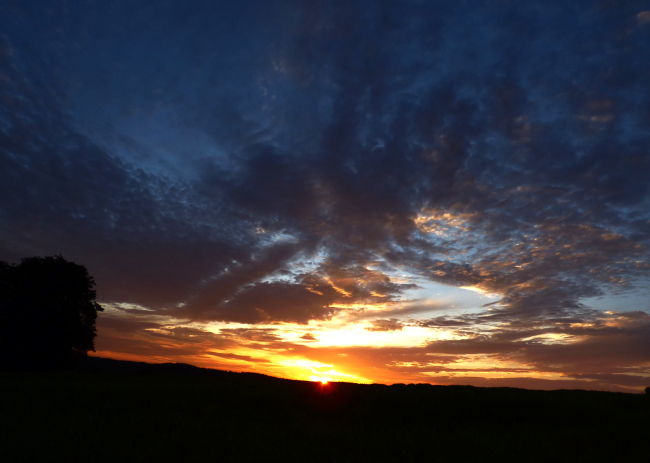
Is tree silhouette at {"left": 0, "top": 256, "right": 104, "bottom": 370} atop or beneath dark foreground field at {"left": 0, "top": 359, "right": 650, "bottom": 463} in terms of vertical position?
atop

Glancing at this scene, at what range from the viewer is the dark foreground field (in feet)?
50.3

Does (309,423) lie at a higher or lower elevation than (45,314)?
lower

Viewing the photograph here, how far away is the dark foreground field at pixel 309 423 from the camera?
604 inches

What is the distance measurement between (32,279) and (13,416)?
28.9 metres

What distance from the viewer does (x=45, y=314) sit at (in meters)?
39.0

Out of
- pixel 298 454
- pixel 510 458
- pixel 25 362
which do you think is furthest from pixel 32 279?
pixel 510 458

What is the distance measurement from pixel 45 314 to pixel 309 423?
35.2m

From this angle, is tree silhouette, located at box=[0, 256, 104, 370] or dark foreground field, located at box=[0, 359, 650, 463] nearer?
dark foreground field, located at box=[0, 359, 650, 463]

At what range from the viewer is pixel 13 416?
18375 millimetres

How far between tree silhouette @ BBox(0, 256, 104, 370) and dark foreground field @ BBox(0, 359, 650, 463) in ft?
41.6

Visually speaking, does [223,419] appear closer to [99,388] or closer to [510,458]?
[99,388]

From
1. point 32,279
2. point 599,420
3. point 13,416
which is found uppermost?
point 32,279

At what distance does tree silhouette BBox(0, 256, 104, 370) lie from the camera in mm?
38375

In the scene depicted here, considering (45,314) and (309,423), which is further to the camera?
(45,314)
